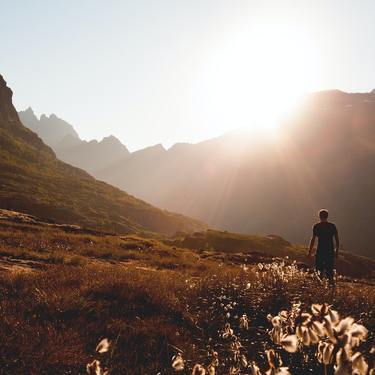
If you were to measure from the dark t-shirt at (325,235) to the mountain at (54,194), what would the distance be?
45.1 meters

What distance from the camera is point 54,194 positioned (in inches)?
2876

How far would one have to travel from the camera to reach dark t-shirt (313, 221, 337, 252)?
11.7 m

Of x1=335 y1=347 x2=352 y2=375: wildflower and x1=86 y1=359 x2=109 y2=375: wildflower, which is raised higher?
x1=335 y1=347 x2=352 y2=375: wildflower

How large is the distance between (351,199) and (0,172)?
12368 centimetres

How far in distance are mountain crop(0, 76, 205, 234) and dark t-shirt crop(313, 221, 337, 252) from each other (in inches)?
1776

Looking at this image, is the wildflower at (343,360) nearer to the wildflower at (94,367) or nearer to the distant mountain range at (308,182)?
the wildflower at (94,367)

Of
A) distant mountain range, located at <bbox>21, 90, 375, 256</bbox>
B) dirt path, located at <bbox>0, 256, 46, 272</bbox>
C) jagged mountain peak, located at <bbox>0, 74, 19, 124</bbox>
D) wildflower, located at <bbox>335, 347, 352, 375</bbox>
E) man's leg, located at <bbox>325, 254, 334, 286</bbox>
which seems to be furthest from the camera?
distant mountain range, located at <bbox>21, 90, 375, 256</bbox>

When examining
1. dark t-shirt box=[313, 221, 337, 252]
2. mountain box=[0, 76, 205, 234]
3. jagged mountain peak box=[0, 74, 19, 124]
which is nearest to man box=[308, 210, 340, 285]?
dark t-shirt box=[313, 221, 337, 252]

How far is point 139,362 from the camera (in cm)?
470

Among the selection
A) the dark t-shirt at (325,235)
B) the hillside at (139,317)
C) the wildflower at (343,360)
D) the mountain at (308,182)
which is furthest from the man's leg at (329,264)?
the mountain at (308,182)

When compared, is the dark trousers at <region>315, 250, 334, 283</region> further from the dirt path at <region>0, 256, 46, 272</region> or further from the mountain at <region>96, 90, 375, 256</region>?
the mountain at <region>96, 90, 375, 256</region>

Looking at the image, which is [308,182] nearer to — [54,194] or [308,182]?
[308,182]

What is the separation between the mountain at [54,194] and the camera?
57406mm

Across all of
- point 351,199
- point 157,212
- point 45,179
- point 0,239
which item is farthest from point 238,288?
point 351,199
